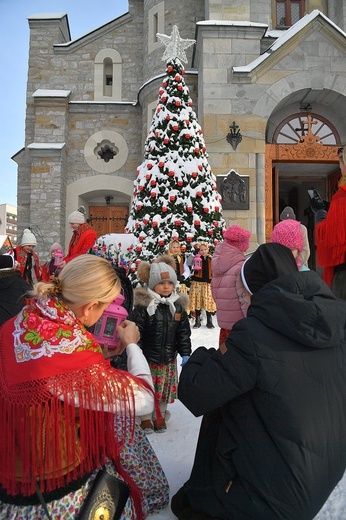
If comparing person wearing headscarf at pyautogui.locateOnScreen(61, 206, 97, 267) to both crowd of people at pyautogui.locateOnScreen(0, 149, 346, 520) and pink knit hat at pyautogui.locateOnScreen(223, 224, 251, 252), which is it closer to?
pink knit hat at pyautogui.locateOnScreen(223, 224, 251, 252)

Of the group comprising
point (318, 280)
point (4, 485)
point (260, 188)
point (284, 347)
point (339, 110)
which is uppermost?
point (339, 110)

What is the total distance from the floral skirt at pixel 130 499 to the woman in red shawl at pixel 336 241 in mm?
2220

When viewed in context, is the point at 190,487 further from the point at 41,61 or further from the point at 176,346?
the point at 41,61

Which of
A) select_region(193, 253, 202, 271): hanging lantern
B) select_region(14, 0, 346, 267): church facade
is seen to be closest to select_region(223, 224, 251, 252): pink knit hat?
select_region(193, 253, 202, 271): hanging lantern

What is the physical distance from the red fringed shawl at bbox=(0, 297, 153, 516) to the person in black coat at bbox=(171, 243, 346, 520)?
0.41 meters

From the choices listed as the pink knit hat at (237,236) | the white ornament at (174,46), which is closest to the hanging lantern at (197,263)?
the pink knit hat at (237,236)

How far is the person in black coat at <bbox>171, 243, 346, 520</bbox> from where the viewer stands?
5.29 ft

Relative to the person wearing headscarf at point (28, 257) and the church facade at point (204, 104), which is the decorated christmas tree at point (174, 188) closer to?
the church facade at point (204, 104)

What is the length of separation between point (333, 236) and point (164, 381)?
6.33ft

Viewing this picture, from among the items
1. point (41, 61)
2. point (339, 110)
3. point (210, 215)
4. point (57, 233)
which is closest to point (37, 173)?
point (57, 233)

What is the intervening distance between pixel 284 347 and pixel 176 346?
220 cm

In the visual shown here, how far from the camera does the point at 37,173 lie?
14.2 metres

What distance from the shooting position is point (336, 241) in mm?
3648

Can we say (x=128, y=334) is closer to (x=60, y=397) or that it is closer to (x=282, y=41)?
(x=60, y=397)
